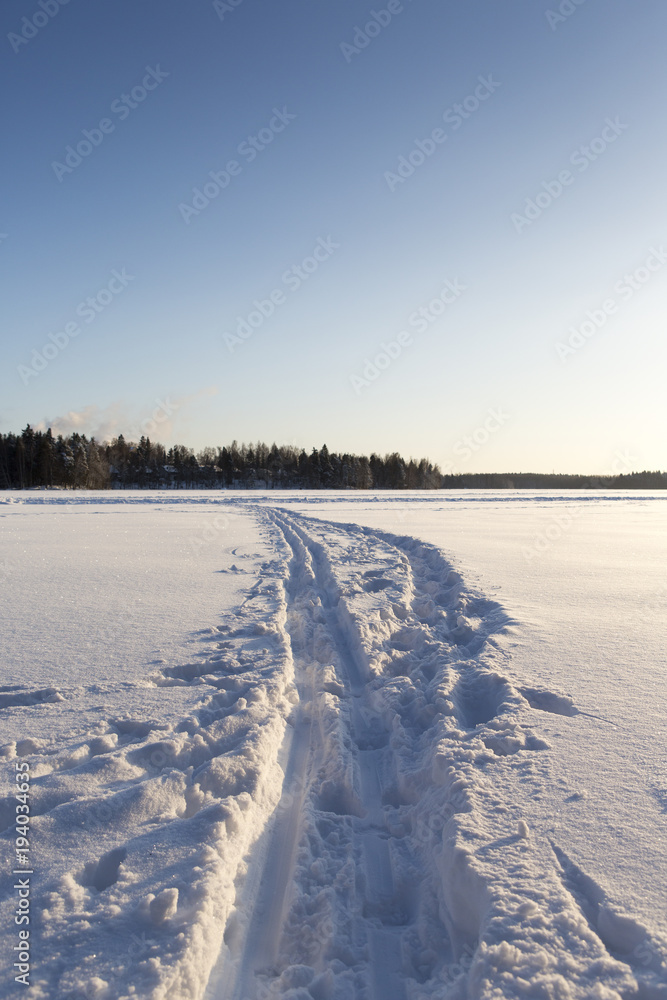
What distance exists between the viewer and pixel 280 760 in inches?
139

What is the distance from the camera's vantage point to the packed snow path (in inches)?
78.8

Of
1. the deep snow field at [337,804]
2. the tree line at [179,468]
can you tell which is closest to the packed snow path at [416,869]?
the deep snow field at [337,804]

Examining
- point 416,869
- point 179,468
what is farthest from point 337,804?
point 179,468

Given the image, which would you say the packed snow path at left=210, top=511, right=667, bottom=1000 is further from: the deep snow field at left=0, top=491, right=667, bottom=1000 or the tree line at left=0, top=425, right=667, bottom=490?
the tree line at left=0, top=425, right=667, bottom=490

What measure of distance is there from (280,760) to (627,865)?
200 centimetres

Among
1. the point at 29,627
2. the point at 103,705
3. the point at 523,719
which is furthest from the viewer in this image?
the point at 29,627

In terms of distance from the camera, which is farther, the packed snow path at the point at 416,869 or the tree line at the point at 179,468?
the tree line at the point at 179,468

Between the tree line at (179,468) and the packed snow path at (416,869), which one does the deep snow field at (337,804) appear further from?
the tree line at (179,468)

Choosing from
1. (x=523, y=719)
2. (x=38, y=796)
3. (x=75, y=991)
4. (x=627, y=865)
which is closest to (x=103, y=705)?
(x=38, y=796)

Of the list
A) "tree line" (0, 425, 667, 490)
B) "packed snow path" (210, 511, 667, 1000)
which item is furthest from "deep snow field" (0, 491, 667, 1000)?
"tree line" (0, 425, 667, 490)

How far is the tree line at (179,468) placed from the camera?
74062mm

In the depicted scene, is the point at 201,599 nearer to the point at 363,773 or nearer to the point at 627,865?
the point at 363,773

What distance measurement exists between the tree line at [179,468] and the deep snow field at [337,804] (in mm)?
75391

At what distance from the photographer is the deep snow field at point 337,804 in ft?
6.68
